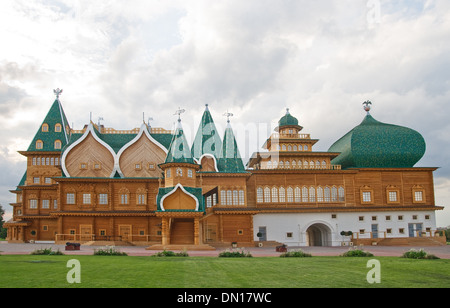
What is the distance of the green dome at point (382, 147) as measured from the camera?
4309 centimetres

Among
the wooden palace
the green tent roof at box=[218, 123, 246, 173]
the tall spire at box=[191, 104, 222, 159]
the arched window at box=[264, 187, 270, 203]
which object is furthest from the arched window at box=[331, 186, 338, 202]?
the tall spire at box=[191, 104, 222, 159]

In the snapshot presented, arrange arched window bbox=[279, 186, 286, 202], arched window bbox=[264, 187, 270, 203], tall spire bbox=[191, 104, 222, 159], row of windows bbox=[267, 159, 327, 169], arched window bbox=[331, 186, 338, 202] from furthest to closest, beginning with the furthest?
row of windows bbox=[267, 159, 327, 169], tall spire bbox=[191, 104, 222, 159], arched window bbox=[331, 186, 338, 202], arched window bbox=[279, 186, 286, 202], arched window bbox=[264, 187, 270, 203]

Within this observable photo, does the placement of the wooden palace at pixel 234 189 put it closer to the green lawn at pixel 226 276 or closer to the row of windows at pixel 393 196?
the row of windows at pixel 393 196

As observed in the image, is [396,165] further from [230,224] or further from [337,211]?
[230,224]

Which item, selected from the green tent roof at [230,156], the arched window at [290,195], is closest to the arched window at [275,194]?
the arched window at [290,195]

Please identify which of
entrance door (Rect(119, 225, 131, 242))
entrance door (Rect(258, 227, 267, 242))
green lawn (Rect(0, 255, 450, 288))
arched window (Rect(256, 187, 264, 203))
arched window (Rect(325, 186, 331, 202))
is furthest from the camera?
arched window (Rect(325, 186, 331, 202))

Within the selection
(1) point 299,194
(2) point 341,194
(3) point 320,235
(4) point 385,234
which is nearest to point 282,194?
(1) point 299,194

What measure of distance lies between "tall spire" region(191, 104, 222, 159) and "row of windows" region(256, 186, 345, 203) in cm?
630

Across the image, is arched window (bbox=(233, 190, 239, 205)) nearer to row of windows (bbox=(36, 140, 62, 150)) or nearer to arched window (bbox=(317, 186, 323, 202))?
arched window (bbox=(317, 186, 323, 202))

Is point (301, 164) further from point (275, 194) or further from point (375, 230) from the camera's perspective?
point (375, 230)

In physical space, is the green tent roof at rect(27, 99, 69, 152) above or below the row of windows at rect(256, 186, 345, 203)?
above

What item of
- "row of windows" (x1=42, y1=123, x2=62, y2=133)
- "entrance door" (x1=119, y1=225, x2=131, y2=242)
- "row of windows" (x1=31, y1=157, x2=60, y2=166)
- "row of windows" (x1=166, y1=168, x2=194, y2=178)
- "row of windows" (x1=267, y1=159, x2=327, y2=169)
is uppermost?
"row of windows" (x1=42, y1=123, x2=62, y2=133)

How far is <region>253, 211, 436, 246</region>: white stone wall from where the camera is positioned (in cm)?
3991
